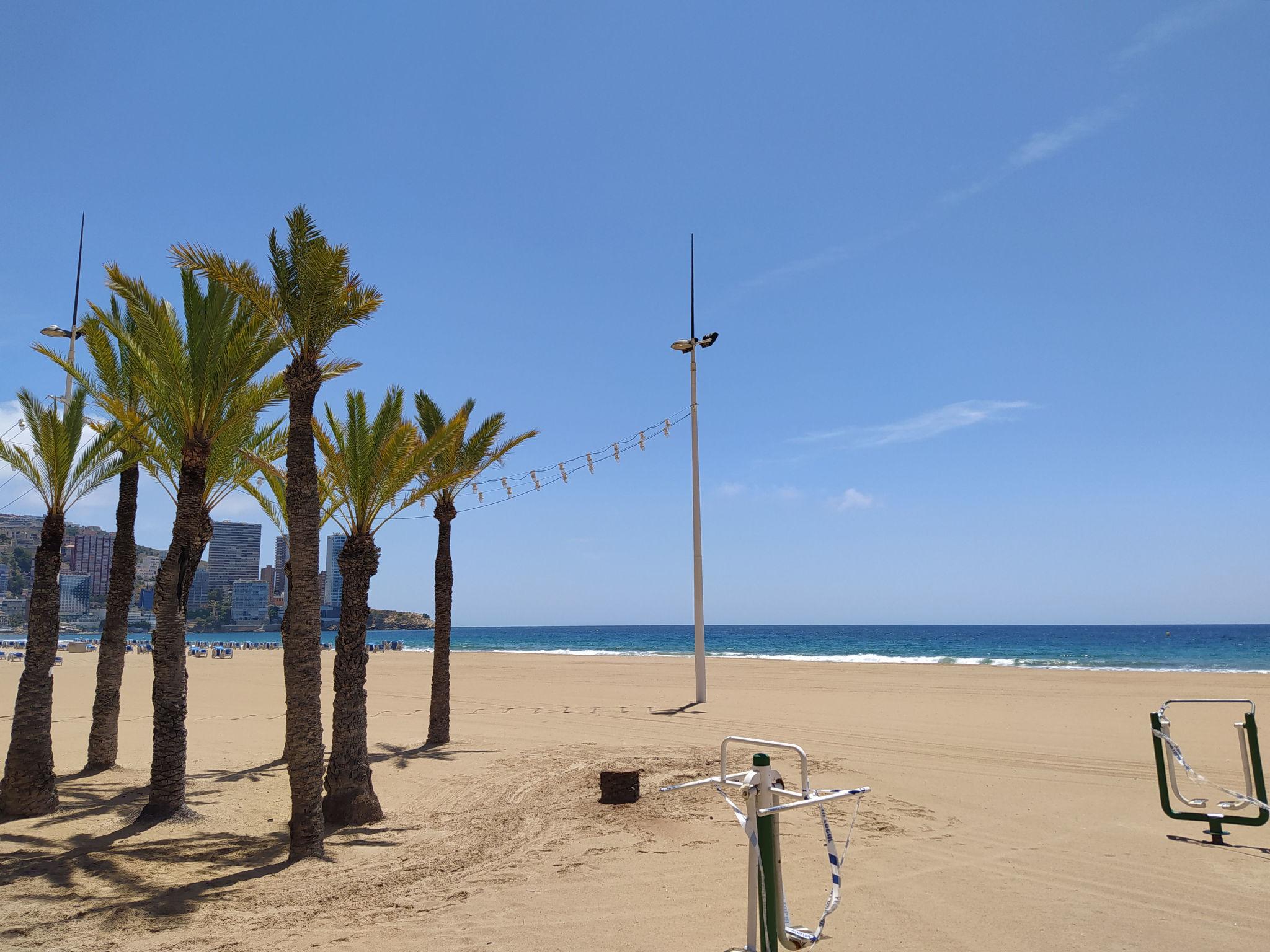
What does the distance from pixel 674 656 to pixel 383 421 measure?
4089cm

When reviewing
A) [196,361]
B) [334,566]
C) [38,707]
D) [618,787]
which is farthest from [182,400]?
[334,566]

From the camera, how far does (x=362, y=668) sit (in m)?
9.77

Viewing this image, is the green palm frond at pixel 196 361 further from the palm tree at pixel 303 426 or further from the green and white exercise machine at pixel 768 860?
the green and white exercise machine at pixel 768 860

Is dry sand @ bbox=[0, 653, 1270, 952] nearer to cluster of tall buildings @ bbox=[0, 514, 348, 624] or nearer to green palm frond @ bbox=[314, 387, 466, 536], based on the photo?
green palm frond @ bbox=[314, 387, 466, 536]

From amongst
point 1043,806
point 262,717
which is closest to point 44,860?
point 1043,806

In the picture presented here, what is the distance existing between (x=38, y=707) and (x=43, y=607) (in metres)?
1.11

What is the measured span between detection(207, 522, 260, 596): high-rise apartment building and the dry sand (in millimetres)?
124920

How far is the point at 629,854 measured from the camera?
720cm

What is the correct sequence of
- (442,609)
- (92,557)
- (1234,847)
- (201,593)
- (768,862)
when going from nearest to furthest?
(768,862)
(1234,847)
(442,609)
(92,557)
(201,593)

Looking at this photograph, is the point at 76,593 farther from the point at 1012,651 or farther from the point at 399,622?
the point at 1012,651

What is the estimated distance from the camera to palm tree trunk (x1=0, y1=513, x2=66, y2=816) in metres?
8.82

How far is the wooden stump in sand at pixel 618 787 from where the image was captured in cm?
912

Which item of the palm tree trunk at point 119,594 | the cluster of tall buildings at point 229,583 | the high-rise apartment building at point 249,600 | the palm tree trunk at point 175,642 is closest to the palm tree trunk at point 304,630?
the palm tree trunk at point 175,642

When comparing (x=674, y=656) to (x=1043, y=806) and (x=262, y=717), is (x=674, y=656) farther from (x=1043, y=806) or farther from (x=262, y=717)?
(x=1043, y=806)
